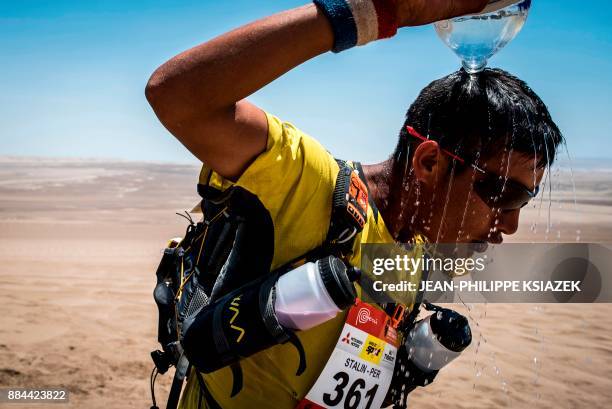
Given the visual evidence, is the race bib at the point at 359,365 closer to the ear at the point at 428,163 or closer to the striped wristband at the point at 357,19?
the ear at the point at 428,163

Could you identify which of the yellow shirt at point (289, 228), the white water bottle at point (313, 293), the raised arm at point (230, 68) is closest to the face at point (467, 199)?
the yellow shirt at point (289, 228)

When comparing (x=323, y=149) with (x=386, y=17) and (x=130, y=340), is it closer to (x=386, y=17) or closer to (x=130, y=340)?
(x=386, y=17)

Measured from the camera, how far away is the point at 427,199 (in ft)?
6.38

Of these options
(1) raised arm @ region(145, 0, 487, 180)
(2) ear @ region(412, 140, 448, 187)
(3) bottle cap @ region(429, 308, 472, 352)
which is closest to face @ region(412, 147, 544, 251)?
(2) ear @ region(412, 140, 448, 187)

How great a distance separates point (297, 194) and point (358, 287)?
43 centimetres

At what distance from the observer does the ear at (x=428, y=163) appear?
1883 mm

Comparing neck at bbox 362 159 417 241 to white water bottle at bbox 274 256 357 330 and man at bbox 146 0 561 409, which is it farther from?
white water bottle at bbox 274 256 357 330

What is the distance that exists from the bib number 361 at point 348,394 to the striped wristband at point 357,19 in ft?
3.51

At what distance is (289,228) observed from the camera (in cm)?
153

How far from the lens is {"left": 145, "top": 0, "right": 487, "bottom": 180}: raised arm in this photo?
1185 millimetres

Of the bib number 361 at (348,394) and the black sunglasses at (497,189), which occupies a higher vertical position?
the black sunglasses at (497,189)

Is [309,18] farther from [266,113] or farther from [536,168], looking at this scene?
[536,168]

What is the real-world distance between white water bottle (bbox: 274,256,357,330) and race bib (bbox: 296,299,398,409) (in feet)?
1.12

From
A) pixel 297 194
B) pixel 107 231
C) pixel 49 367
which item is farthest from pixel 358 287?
pixel 107 231
